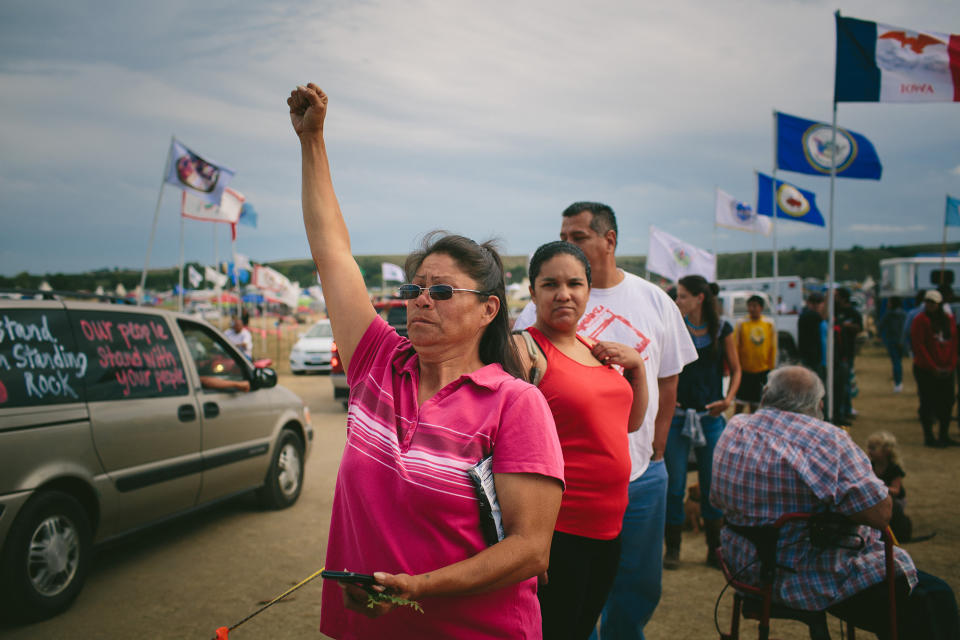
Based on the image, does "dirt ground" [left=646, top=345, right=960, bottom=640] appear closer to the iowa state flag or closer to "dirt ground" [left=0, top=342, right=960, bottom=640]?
"dirt ground" [left=0, top=342, right=960, bottom=640]

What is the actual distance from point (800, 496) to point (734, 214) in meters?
15.7

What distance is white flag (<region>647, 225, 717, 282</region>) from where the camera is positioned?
15125mm

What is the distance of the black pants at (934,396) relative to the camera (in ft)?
27.4

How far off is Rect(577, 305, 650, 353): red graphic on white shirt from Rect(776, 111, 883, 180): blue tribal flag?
23.2ft

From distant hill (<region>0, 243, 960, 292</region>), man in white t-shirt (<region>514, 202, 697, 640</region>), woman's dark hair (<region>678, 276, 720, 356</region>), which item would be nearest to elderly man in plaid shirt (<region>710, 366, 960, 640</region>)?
man in white t-shirt (<region>514, 202, 697, 640</region>)

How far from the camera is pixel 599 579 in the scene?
232cm

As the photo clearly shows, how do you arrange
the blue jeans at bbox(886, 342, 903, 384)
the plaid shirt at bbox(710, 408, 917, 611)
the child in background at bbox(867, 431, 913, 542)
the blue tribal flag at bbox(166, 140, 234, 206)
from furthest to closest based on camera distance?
the blue jeans at bbox(886, 342, 903, 384) < the blue tribal flag at bbox(166, 140, 234, 206) < the child in background at bbox(867, 431, 913, 542) < the plaid shirt at bbox(710, 408, 917, 611)

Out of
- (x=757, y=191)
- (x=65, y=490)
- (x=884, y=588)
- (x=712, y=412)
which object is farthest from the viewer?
(x=757, y=191)

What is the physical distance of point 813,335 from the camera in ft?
31.6

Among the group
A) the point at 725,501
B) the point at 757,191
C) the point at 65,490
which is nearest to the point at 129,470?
the point at 65,490

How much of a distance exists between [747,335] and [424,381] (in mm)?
7382

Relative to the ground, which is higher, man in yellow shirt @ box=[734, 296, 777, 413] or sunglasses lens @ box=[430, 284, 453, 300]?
sunglasses lens @ box=[430, 284, 453, 300]

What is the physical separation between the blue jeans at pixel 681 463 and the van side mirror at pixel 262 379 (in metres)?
3.71

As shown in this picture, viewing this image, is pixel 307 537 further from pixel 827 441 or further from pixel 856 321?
pixel 856 321
